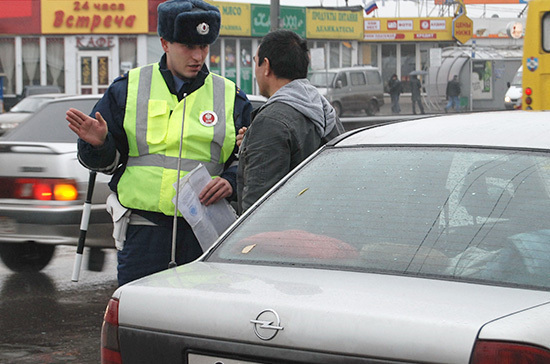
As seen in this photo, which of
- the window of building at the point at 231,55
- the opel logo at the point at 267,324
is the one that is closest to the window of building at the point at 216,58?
the window of building at the point at 231,55

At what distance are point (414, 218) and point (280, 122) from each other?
1.19m

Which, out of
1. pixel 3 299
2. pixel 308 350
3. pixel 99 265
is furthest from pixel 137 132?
pixel 99 265

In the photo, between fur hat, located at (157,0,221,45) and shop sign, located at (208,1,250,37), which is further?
shop sign, located at (208,1,250,37)

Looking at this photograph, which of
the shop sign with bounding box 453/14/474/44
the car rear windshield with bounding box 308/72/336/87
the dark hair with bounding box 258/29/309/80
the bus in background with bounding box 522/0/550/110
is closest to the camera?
the dark hair with bounding box 258/29/309/80

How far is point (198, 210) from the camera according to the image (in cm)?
375

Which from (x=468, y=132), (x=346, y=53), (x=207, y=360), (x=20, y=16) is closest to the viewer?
(x=207, y=360)

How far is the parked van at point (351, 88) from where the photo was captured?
115 feet

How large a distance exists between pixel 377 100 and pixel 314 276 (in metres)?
35.0

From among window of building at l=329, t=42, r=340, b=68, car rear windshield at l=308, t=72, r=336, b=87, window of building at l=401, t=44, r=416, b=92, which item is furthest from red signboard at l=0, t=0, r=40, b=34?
window of building at l=401, t=44, r=416, b=92

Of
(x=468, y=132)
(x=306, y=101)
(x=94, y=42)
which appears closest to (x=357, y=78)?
(x=94, y=42)

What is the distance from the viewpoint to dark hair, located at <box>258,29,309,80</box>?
419 centimetres

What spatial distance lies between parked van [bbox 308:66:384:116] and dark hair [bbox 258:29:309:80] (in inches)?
1189

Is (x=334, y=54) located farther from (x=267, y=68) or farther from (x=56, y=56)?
(x=267, y=68)

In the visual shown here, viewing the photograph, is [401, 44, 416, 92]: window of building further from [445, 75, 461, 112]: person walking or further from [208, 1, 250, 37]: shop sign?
[208, 1, 250, 37]: shop sign
